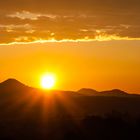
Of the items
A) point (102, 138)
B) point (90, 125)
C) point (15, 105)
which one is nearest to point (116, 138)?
point (102, 138)

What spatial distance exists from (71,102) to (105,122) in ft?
408

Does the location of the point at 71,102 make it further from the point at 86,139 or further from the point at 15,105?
the point at 86,139

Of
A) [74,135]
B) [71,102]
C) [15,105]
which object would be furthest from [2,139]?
[71,102]

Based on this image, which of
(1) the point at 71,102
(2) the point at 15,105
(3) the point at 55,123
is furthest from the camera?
(1) the point at 71,102

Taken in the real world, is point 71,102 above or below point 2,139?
above

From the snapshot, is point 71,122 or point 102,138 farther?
point 71,122

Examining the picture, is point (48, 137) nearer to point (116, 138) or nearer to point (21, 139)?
point (21, 139)

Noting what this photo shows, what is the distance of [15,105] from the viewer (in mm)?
185500

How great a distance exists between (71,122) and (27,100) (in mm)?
120256

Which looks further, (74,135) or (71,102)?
(71,102)

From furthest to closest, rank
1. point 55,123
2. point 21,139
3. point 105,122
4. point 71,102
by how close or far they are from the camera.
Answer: point 71,102 < point 55,123 < point 105,122 < point 21,139

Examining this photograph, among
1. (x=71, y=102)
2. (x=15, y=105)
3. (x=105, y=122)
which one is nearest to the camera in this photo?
(x=105, y=122)

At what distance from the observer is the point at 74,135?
6669 centimetres

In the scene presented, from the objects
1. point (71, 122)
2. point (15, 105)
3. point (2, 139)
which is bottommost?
point (2, 139)
